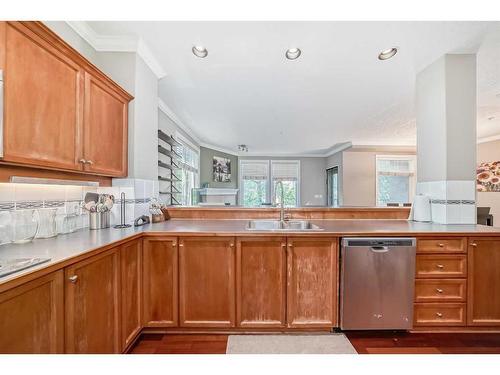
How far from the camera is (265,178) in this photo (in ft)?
27.5

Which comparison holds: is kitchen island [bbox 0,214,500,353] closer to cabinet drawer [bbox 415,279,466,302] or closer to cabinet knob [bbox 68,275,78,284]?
cabinet drawer [bbox 415,279,466,302]

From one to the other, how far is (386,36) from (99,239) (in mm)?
2795

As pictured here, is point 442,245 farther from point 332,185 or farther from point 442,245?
point 332,185

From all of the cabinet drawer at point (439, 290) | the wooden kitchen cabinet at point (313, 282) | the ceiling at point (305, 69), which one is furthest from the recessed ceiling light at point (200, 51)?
the cabinet drawer at point (439, 290)

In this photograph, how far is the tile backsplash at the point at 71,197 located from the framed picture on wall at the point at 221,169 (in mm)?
4471

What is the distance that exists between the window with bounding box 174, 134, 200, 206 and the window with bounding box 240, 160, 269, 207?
2384mm

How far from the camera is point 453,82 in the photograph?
2.35m

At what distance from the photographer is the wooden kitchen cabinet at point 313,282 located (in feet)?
6.28

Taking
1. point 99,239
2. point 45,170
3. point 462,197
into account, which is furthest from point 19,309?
point 462,197

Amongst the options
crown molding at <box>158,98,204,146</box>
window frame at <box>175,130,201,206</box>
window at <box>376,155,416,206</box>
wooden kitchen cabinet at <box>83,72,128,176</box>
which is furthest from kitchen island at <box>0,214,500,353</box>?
window at <box>376,155,416,206</box>

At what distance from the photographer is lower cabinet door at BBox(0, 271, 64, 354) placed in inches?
34.4

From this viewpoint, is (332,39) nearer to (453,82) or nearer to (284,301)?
(453,82)

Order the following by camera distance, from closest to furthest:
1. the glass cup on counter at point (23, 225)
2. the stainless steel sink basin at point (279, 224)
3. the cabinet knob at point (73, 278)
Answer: the cabinet knob at point (73, 278) → the glass cup on counter at point (23, 225) → the stainless steel sink basin at point (279, 224)

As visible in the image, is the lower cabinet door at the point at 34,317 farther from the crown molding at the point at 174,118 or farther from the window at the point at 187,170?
the window at the point at 187,170
